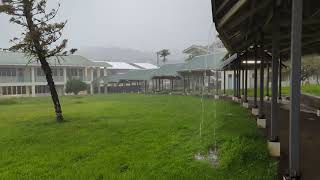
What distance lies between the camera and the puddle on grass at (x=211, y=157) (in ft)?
31.8

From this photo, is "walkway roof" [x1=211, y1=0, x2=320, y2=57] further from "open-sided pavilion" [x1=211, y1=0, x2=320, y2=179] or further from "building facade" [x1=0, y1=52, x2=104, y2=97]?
"building facade" [x1=0, y1=52, x2=104, y2=97]

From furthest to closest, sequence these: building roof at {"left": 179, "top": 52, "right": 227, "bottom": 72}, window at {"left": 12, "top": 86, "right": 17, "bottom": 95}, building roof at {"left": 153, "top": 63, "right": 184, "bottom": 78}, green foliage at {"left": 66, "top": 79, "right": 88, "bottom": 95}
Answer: green foliage at {"left": 66, "top": 79, "right": 88, "bottom": 95}
window at {"left": 12, "top": 86, "right": 17, "bottom": 95}
building roof at {"left": 153, "top": 63, "right": 184, "bottom": 78}
building roof at {"left": 179, "top": 52, "right": 227, "bottom": 72}

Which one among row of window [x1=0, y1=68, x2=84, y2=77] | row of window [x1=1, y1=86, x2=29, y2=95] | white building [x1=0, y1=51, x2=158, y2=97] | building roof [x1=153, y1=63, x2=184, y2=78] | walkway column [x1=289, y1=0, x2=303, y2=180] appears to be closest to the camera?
walkway column [x1=289, y1=0, x2=303, y2=180]

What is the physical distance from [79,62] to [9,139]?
59540 mm

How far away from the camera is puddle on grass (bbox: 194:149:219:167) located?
9703 millimetres

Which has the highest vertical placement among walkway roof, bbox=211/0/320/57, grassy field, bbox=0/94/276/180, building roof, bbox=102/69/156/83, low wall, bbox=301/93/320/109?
walkway roof, bbox=211/0/320/57

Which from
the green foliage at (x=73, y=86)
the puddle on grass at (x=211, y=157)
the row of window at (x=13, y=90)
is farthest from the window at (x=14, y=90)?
the puddle on grass at (x=211, y=157)

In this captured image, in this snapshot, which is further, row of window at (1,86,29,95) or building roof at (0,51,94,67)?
row of window at (1,86,29,95)

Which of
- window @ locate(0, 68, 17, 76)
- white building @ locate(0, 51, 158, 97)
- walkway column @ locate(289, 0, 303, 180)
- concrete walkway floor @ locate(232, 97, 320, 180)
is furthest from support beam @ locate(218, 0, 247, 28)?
window @ locate(0, 68, 17, 76)

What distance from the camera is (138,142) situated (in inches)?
508

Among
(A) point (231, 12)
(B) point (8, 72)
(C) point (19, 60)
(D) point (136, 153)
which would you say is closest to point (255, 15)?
(A) point (231, 12)

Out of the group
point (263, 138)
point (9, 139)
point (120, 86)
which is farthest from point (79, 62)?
point (263, 138)

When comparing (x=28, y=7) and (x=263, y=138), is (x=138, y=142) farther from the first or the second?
(x=28, y=7)

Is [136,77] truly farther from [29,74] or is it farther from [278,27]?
[278,27]
